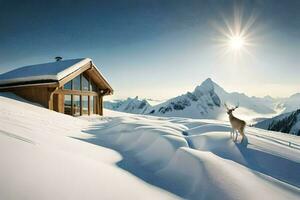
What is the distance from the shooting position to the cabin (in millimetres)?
12531

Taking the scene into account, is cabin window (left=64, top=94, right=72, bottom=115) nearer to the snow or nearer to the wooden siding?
the wooden siding

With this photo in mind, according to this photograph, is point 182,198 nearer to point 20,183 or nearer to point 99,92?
point 20,183

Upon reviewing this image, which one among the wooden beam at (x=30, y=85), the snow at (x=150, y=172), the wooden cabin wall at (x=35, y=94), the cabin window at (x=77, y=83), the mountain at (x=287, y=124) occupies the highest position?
the cabin window at (x=77, y=83)

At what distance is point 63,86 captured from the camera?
14383 millimetres

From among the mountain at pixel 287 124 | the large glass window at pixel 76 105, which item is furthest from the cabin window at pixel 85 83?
the mountain at pixel 287 124

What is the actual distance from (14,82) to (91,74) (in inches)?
213

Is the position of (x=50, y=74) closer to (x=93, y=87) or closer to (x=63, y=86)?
(x=63, y=86)

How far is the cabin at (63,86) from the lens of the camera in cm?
1253

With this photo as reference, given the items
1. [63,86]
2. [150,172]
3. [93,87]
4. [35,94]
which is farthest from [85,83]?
[150,172]

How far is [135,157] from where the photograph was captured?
5.01 meters

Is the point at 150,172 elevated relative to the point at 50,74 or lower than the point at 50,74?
lower

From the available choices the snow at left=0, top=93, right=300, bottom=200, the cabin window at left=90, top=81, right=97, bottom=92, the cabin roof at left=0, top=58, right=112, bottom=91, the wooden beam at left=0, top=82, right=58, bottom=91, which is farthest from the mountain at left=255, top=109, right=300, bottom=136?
the wooden beam at left=0, top=82, right=58, bottom=91

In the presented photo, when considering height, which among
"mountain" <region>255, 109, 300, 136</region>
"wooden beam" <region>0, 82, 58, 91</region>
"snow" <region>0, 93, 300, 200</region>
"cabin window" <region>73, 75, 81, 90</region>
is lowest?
"mountain" <region>255, 109, 300, 136</region>

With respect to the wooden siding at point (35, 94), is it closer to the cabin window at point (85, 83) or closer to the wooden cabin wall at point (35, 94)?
the wooden cabin wall at point (35, 94)
